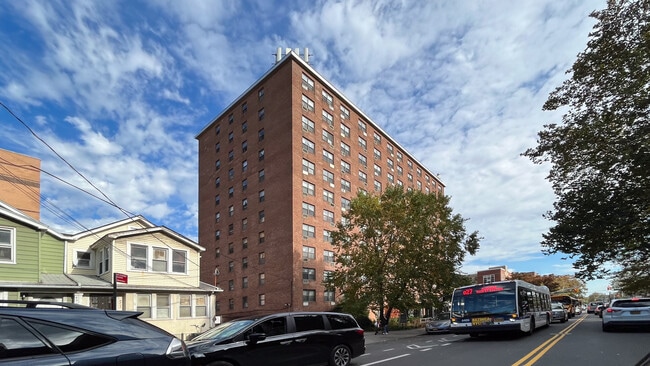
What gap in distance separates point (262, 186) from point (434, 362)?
1338 inches

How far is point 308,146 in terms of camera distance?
42594mm

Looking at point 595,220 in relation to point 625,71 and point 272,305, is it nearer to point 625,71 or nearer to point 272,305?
point 625,71

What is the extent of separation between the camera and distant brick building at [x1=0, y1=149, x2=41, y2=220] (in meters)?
34.2

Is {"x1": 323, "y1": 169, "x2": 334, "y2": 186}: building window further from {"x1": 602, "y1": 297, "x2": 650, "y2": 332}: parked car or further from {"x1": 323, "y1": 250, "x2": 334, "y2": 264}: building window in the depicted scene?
{"x1": 602, "y1": 297, "x2": 650, "y2": 332}: parked car

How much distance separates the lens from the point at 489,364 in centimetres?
1000

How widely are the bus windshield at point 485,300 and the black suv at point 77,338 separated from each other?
15012 millimetres

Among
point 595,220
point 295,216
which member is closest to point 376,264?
point 295,216

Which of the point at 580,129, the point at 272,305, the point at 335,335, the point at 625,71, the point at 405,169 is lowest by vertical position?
the point at 272,305

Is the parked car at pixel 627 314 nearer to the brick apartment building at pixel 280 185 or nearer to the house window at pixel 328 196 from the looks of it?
the brick apartment building at pixel 280 185

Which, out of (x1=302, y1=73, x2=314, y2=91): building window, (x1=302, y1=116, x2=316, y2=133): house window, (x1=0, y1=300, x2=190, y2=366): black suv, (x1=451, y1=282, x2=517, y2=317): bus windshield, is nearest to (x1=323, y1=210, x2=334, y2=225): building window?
(x1=302, y1=116, x2=316, y2=133): house window

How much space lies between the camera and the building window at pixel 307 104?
43.2 m

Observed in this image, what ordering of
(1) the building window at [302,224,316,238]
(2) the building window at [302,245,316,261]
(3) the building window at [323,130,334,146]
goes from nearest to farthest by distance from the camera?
(2) the building window at [302,245,316,261] < (1) the building window at [302,224,316,238] < (3) the building window at [323,130,334,146]

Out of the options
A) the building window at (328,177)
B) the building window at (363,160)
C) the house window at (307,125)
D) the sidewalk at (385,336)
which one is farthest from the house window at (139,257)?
the building window at (363,160)

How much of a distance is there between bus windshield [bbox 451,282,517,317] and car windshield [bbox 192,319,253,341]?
1124 cm
